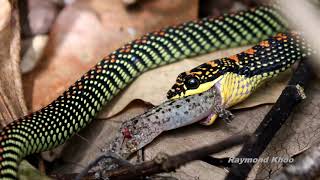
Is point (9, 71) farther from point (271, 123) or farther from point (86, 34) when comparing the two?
point (271, 123)

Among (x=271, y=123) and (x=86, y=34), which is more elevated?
(x=86, y=34)

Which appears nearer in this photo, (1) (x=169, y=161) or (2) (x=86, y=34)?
(1) (x=169, y=161)

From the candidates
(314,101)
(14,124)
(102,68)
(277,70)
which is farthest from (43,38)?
(314,101)

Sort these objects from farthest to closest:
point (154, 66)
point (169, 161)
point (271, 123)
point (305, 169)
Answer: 1. point (154, 66)
2. point (271, 123)
3. point (305, 169)
4. point (169, 161)

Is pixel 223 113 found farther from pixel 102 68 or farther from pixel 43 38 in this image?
pixel 43 38

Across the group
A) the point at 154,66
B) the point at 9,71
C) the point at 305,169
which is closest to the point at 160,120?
the point at 154,66

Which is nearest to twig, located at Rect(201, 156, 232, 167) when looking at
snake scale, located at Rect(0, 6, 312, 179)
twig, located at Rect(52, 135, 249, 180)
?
snake scale, located at Rect(0, 6, 312, 179)

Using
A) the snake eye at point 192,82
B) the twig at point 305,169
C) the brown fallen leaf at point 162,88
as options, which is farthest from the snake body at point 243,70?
the twig at point 305,169
